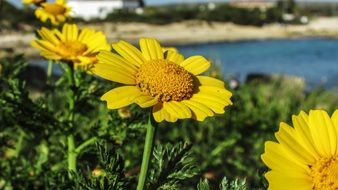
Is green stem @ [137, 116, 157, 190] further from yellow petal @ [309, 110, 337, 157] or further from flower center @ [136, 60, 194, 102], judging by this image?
yellow petal @ [309, 110, 337, 157]

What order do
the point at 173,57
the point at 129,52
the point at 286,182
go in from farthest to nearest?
the point at 173,57 → the point at 129,52 → the point at 286,182

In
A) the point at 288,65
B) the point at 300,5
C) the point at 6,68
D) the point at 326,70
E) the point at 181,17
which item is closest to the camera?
the point at 6,68

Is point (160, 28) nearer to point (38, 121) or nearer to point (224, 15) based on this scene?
point (224, 15)

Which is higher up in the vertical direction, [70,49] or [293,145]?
[70,49]

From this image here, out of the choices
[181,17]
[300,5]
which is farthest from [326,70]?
[300,5]

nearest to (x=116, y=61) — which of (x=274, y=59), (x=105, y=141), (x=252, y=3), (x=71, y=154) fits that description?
(x=105, y=141)

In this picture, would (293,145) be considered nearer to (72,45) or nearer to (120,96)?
(120,96)

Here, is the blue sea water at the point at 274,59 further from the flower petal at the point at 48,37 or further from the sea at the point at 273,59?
the flower petal at the point at 48,37

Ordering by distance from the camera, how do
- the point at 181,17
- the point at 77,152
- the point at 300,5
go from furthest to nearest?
the point at 300,5
the point at 181,17
the point at 77,152
